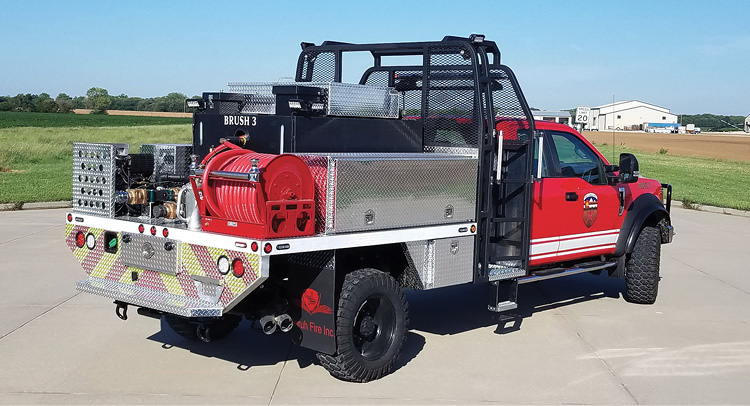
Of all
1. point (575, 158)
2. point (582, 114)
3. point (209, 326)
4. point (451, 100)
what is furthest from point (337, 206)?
point (582, 114)

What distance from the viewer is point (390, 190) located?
6.08 metres

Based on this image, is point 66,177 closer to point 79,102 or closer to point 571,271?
point 571,271

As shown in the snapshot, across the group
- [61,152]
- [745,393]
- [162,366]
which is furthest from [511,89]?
[61,152]

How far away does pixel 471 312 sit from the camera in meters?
8.48

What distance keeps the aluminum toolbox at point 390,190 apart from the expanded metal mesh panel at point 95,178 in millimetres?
1589

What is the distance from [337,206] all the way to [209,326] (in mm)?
1827

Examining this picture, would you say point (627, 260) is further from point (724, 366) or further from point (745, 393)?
point (745, 393)

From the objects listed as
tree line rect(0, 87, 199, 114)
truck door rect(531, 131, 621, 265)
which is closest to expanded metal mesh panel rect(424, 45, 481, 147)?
truck door rect(531, 131, 621, 265)

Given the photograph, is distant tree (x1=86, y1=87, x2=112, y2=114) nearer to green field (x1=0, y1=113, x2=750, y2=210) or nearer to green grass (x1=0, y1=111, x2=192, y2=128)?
green grass (x1=0, y1=111, x2=192, y2=128)

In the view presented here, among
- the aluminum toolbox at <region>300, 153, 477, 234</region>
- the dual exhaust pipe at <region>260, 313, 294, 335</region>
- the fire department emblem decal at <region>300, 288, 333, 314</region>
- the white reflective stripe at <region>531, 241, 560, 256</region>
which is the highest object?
the aluminum toolbox at <region>300, 153, 477, 234</region>

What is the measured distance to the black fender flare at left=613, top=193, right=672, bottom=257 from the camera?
883 cm

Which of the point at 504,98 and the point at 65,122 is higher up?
the point at 65,122

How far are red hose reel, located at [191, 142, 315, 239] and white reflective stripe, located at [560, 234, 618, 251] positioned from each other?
339cm

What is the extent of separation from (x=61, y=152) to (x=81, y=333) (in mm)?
25624
